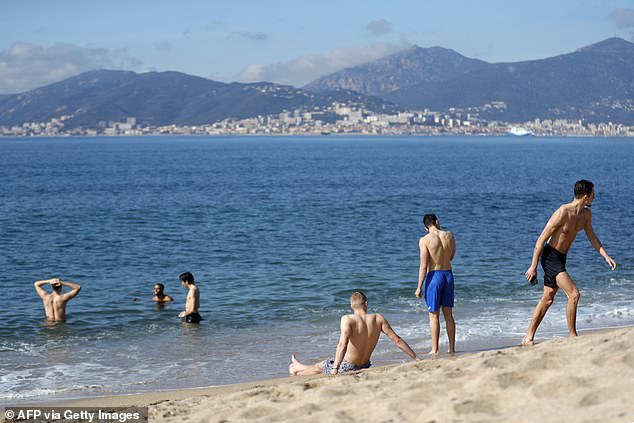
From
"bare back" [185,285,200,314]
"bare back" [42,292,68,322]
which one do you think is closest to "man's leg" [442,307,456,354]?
"bare back" [185,285,200,314]

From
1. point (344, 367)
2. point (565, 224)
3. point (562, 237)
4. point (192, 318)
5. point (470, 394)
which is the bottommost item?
point (192, 318)

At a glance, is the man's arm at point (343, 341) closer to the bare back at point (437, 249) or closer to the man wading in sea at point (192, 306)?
the bare back at point (437, 249)

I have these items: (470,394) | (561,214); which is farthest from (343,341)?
(561,214)

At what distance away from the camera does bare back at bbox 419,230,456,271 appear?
9711mm

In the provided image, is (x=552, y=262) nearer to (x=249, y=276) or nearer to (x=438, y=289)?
(x=438, y=289)

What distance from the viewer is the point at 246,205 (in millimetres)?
40531

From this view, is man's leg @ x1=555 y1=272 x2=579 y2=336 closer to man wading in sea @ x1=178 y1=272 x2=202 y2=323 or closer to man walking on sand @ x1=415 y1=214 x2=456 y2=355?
man walking on sand @ x1=415 y1=214 x2=456 y2=355

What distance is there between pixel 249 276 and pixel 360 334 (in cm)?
1085

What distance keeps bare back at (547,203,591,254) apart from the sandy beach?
1.71 metres

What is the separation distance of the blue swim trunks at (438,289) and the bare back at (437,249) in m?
0.08

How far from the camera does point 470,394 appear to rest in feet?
20.4

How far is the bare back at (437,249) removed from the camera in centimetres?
971

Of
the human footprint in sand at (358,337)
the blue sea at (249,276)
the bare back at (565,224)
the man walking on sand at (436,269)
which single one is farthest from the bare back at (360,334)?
the bare back at (565,224)

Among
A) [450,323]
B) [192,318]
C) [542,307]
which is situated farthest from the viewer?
[192,318]
